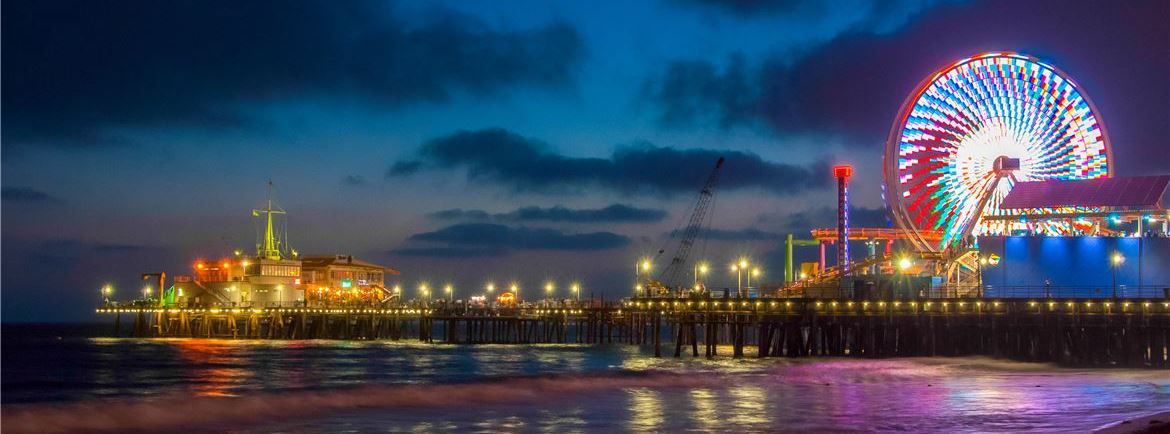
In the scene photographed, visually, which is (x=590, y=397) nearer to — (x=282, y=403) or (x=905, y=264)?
(x=282, y=403)

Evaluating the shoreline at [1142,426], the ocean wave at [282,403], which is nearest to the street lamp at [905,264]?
the ocean wave at [282,403]

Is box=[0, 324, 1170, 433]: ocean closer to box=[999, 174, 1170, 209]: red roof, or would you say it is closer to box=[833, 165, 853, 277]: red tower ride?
box=[999, 174, 1170, 209]: red roof

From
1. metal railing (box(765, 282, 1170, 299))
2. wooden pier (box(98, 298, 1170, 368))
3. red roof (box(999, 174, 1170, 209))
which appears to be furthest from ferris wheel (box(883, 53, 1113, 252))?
wooden pier (box(98, 298, 1170, 368))

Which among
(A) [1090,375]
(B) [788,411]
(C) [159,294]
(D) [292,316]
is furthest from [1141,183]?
(C) [159,294]

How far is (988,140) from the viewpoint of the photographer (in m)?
75.9

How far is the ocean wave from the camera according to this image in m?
39.2

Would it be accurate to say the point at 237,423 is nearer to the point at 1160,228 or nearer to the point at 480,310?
the point at 1160,228

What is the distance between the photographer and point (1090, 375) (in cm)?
4988

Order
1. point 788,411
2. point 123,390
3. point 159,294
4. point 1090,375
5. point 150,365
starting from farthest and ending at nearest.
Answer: point 159,294, point 150,365, point 123,390, point 1090,375, point 788,411

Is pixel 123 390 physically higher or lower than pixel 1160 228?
lower

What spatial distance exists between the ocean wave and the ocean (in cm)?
9

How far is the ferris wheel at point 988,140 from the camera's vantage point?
74812mm

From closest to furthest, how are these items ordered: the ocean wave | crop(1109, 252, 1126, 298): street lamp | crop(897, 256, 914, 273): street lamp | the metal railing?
the ocean wave, the metal railing, crop(1109, 252, 1126, 298): street lamp, crop(897, 256, 914, 273): street lamp

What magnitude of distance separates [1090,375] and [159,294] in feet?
353
